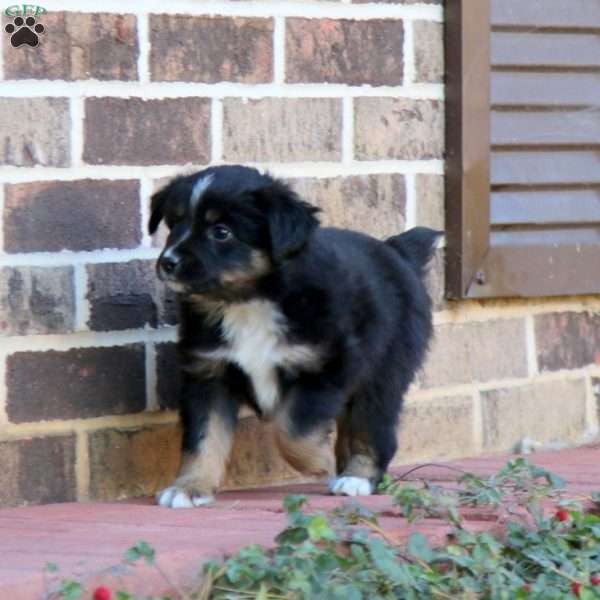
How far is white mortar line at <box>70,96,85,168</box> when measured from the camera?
15.8 feet

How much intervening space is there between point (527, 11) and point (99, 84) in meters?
1.74

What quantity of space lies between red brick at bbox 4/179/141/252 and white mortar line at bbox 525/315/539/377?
1646 millimetres

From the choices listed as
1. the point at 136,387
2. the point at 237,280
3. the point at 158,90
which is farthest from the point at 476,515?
the point at 158,90

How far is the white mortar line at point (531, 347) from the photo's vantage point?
593 centimetres

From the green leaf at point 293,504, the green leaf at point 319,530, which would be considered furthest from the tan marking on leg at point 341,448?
the green leaf at point 319,530

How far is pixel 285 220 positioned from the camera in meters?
4.55

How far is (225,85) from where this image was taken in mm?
5133

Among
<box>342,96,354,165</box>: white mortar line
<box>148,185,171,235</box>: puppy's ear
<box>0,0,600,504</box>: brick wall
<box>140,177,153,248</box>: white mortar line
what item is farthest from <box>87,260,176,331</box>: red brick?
<box>342,96,354,165</box>: white mortar line

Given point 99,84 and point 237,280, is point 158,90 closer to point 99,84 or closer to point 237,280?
point 99,84

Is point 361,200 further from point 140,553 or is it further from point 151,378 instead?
point 140,553

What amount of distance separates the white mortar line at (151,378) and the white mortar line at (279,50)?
97 cm

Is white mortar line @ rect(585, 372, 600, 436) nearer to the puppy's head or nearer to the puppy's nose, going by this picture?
the puppy's head

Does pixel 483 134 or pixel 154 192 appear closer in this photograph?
pixel 154 192

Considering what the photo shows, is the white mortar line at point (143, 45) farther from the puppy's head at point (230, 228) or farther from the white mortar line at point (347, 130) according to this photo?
the white mortar line at point (347, 130)
